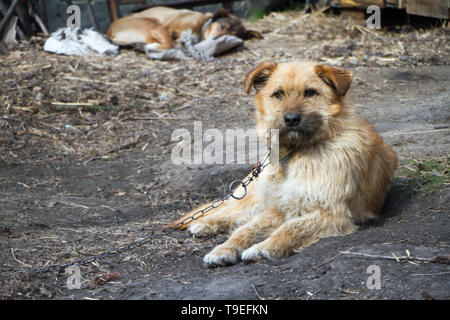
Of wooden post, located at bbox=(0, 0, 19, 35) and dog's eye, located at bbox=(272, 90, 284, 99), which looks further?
wooden post, located at bbox=(0, 0, 19, 35)

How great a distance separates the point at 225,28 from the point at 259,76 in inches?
328

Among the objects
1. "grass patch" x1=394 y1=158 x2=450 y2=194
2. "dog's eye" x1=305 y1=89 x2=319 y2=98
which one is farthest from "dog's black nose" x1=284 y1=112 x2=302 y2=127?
"grass patch" x1=394 y1=158 x2=450 y2=194

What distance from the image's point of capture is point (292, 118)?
4176mm

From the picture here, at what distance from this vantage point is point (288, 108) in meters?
4.24

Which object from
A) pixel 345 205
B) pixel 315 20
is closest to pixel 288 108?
pixel 345 205

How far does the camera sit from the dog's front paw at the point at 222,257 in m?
4.19

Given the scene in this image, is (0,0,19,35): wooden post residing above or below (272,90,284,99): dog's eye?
above

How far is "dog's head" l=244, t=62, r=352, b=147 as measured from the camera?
4266 mm

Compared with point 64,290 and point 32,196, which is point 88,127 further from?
point 64,290

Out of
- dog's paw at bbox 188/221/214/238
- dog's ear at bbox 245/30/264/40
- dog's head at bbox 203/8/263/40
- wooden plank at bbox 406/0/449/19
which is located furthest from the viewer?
dog's ear at bbox 245/30/264/40

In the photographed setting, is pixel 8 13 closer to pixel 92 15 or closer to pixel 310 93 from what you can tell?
pixel 92 15

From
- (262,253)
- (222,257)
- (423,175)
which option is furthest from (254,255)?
(423,175)

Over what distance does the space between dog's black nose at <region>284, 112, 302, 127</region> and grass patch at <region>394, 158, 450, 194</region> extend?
151cm

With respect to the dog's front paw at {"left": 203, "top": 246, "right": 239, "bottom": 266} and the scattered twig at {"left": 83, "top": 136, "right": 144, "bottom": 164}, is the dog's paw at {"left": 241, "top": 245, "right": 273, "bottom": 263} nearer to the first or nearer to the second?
the dog's front paw at {"left": 203, "top": 246, "right": 239, "bottom": 266}
